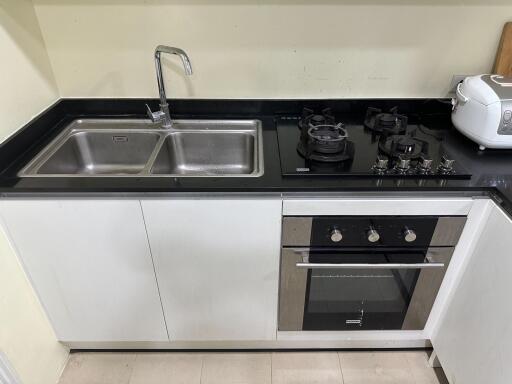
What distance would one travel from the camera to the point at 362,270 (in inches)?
50.8

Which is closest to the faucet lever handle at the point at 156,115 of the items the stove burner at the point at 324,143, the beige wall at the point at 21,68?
the beige wall at the point at 21,68

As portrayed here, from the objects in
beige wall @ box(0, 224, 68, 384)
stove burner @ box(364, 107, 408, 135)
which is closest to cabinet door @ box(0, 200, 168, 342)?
beige wall @ box(0, 224, 68, 384)

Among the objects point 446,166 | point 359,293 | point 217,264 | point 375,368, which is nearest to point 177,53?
point 217,264

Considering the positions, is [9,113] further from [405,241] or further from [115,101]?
[405,241]

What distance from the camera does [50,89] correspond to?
4.85 feet

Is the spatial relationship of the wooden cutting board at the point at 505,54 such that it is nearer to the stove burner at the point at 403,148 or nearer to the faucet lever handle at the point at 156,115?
the stove burner at the point at 403,148

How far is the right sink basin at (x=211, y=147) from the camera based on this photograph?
4.90 feet

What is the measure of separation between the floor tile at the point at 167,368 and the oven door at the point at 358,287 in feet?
1.47

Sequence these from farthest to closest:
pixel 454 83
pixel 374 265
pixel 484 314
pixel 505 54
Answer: pixel 454 83
pixel 505 54
pixel 374 265
pixel 484 314

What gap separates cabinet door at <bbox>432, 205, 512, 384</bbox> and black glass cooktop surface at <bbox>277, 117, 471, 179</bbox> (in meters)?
0.22

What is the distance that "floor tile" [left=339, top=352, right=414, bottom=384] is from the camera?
4.91 ft

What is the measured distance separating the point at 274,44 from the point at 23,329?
1441 millimetres

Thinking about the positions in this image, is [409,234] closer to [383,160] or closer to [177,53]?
[383,160]

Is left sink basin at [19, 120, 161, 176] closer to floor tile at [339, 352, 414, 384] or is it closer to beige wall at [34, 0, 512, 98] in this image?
beige wall at [34, 0, 512, 98]
